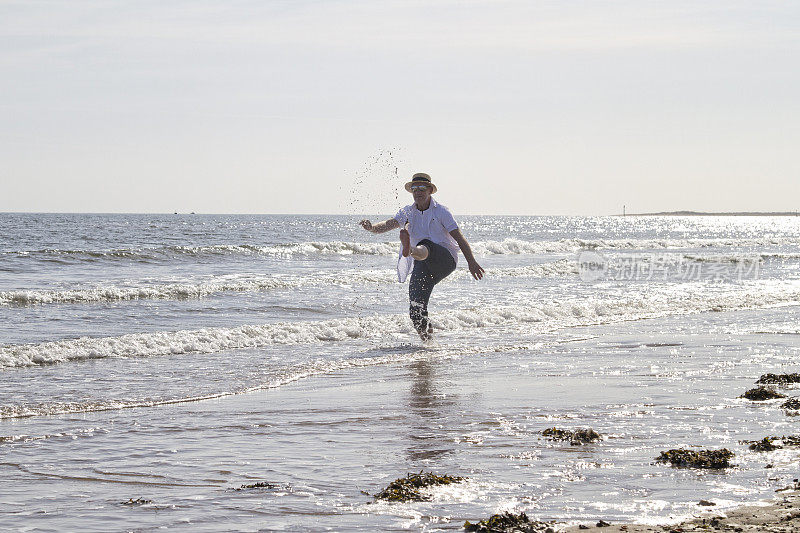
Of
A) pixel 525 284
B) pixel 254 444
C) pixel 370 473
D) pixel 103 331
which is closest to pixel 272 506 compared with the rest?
pixel 370 473

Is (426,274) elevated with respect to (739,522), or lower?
elevated

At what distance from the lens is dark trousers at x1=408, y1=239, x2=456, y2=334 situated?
11.3 metres

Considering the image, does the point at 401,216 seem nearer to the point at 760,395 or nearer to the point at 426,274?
the point at 426,274

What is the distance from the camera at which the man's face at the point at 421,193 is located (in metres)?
11.0

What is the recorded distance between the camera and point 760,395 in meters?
7.05

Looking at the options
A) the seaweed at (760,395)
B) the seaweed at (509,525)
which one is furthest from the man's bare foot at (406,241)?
the seaweed at (509,525)

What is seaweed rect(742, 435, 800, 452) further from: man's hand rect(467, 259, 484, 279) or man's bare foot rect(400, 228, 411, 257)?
man's bare foot rect(400, 228, 411, 257)

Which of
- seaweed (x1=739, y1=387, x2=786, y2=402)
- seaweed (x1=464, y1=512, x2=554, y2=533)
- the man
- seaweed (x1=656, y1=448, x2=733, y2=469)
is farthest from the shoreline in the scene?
the man

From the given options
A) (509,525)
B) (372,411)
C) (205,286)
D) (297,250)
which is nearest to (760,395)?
(372,411)

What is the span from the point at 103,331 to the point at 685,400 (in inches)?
382

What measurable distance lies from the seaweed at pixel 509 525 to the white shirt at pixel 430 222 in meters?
7.44

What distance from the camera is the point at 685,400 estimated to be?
7086mm

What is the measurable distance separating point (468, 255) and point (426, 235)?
70 cm

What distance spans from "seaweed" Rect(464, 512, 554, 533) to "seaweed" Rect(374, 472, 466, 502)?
0.51m
